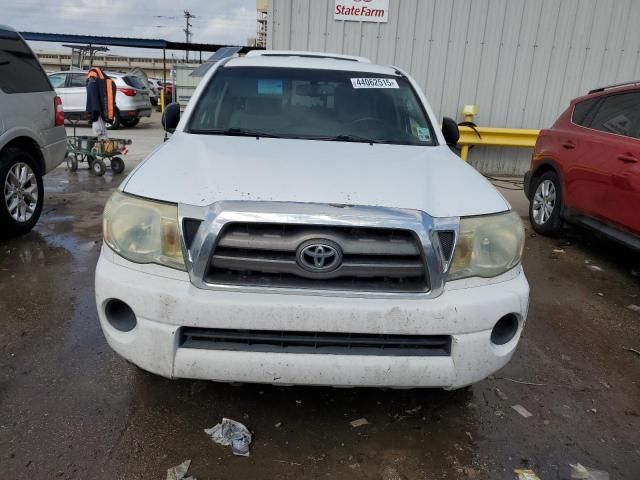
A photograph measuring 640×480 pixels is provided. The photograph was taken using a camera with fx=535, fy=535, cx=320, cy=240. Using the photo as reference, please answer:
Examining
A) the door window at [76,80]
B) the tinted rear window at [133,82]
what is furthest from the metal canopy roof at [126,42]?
the door window at [76,80]

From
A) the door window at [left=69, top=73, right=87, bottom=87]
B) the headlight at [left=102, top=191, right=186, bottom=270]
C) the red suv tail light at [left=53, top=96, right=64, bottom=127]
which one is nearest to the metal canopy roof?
the door window at [left=69, top=73, right=87, bottom=87]

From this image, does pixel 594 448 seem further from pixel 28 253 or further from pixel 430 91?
pixel 430 91

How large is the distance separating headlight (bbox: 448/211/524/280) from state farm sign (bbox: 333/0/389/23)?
7.58m

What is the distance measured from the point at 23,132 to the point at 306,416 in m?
4.29

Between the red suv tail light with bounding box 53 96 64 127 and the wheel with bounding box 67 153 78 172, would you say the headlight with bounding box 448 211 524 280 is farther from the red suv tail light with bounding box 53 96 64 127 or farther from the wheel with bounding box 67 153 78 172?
the wheel with bounding box 67 153 78 172

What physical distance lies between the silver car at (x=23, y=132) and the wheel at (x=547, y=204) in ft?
18.2

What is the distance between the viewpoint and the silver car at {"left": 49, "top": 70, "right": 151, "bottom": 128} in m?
16.0

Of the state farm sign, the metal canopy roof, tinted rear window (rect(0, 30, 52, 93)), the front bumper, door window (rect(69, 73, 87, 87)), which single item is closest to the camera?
the front bumper

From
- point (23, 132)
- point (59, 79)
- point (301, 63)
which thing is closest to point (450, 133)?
point (301, 63)

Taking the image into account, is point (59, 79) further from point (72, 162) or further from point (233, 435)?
point (233, 435)

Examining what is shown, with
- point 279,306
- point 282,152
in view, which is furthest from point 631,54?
point 279,306

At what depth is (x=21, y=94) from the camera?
5242 mm

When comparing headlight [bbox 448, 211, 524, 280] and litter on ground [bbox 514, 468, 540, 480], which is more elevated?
headlight [bbox 448, 211, 524, 280]

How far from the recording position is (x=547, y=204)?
20.2ft
